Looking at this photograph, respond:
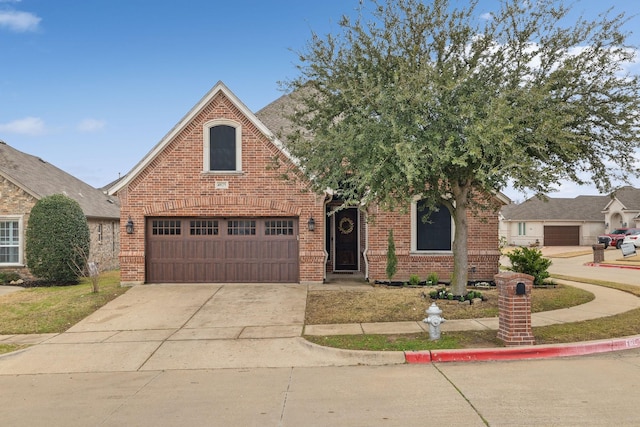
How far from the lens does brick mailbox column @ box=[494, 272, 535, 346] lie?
26.4 feet

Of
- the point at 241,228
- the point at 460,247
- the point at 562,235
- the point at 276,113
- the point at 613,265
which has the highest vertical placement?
the point at 276,113

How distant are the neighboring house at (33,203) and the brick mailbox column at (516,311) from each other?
1882 centimetres

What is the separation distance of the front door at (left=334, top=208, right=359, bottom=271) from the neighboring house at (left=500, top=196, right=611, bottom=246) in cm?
3429

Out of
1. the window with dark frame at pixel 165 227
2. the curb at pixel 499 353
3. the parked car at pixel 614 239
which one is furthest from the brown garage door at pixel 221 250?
the parked car at pixel 614 239

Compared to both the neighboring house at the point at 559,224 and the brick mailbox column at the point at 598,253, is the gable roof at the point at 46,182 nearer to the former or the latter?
→ the brick mailbox column at the point at 598,253

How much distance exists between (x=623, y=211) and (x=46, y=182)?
151 ft

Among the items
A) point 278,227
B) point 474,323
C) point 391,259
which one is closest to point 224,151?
point 278,227

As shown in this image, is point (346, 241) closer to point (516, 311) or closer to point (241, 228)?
point (241, 228)

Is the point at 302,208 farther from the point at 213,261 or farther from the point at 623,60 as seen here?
the point at 623,60

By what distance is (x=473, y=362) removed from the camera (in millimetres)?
7637

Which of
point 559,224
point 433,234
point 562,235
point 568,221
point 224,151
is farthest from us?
point 562,235

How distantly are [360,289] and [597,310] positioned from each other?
6.14m

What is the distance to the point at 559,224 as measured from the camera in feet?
155

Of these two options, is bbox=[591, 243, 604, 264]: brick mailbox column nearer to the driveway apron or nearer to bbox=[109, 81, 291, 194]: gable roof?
the driveway apron
